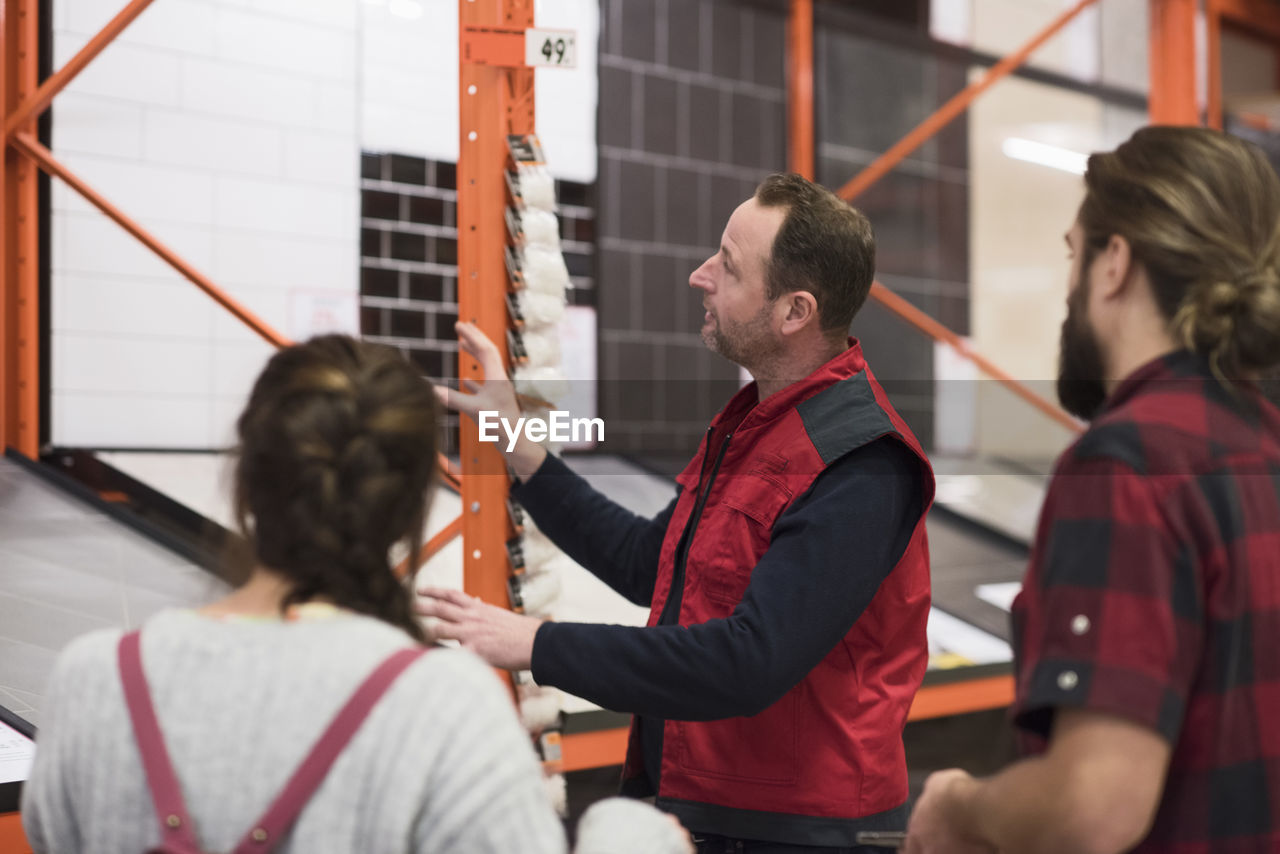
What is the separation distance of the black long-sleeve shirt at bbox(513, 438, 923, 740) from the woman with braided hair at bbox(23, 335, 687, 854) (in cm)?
54

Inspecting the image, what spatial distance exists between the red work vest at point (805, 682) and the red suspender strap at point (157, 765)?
3.40 ft

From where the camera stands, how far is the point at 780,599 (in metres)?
1.83

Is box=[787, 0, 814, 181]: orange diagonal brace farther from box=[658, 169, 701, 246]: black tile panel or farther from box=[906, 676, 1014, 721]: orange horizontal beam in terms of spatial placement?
box=[906, 676, 1014, 721]: orange horizontal beam

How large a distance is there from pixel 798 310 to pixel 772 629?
0.64 meters

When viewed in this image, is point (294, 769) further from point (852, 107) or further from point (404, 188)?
point (852, 107)

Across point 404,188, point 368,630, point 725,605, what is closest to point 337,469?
point 368,630

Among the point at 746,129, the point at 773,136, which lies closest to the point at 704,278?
the point at 746,129

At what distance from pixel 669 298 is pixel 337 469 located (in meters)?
5.12

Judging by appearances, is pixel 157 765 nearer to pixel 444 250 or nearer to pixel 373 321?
pixel 373 321

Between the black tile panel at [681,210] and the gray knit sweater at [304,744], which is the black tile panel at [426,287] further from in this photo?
the gray knit sweater at [304,744]

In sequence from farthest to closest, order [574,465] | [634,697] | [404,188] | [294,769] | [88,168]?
1. [574,465]
2. [404,188]
3. [88,168]
4. [634,697]
5. [294,769]

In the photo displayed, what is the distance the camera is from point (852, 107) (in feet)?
22.9

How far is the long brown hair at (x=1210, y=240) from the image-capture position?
1246 millimetres

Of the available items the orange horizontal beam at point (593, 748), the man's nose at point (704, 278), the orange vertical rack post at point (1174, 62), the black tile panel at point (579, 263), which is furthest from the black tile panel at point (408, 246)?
the orange vertical rack post at point (1174, 62)
